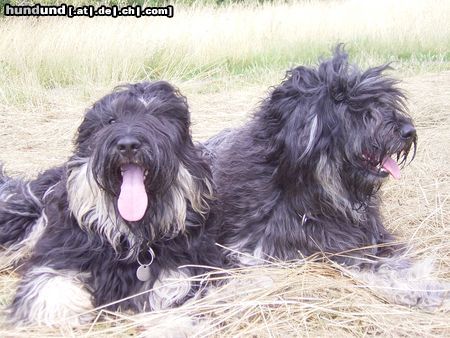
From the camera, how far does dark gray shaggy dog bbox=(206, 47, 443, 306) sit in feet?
12.0

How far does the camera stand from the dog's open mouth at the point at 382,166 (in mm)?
3697

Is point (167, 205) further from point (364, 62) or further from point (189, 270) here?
point (364, 62)

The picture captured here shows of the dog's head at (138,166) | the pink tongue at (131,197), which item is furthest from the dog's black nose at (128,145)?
the pink tongue at (131,197)

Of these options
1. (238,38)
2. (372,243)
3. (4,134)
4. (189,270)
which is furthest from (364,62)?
(189,270)

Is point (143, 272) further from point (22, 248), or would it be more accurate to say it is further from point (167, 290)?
point (22, 248)

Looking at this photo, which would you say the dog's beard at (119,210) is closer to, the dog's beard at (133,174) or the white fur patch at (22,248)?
the dog's beard at (133,174)

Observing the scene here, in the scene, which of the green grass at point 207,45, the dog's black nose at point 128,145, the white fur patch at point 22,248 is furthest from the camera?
the green grass at point 207,45

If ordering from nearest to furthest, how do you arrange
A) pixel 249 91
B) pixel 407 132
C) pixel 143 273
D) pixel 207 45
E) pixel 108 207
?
pixel 108 207
pixel 143 273
pixel 407 132
pixel 249 91
pixel 207 45

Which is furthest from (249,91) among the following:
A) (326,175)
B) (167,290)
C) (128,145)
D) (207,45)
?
(128,145)

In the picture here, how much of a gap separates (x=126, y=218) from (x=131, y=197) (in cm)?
11

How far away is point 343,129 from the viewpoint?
3.64 m

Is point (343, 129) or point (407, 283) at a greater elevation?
point (343, 129)

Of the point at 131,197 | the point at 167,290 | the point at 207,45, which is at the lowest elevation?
the point at 167,290

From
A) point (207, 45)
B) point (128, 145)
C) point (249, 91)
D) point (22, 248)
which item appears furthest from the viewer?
point (207, 45)
